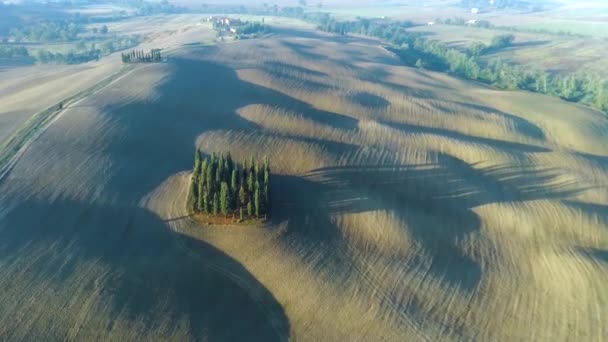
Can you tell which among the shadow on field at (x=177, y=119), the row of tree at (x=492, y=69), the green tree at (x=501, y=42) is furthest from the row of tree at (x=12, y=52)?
the green tree at (x=501, y=42)

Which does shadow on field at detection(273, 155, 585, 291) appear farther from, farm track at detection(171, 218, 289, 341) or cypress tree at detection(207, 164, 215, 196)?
farm track at detection(171, 218, 289, 341)

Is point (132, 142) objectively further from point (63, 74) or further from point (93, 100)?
point (63, 74)

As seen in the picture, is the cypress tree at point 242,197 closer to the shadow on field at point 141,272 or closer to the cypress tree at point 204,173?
the cypress tree at point 204,173

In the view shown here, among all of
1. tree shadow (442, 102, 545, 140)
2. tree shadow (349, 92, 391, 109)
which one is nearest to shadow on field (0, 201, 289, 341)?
A: tree shadow (349, 92, 391, 109)

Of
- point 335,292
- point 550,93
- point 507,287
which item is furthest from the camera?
point 550,93

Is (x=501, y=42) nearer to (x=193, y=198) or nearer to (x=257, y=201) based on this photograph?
(x=257, y=201)

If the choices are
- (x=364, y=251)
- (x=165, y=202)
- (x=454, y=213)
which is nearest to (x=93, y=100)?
(x=165, y=202)
